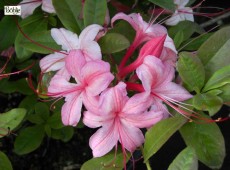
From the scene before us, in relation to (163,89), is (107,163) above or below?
below

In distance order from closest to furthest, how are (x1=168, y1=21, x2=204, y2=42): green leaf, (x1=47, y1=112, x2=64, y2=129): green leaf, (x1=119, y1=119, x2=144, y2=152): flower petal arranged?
(x1=119, y1=119, x2=144, y2=152): flower petal, (x1=168, y1=21, x2=204, y2=42): green leaf, (x1=47, y1=112, x2=64, y2=129): green leaf

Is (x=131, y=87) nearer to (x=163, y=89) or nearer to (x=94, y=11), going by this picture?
(x=163, y=89)

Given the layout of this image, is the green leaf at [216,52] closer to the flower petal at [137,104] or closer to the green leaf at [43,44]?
the flower petal at [137,104]

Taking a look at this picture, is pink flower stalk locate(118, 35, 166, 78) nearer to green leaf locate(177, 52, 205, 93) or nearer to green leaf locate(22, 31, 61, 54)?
green leaf locate(177, 52, 205, 93)

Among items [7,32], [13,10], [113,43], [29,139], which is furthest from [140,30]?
[29,139]

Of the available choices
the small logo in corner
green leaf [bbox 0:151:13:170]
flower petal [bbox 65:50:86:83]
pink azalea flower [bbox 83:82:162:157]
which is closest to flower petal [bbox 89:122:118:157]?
pink azalea flower [bbox 83:82:162:157]
